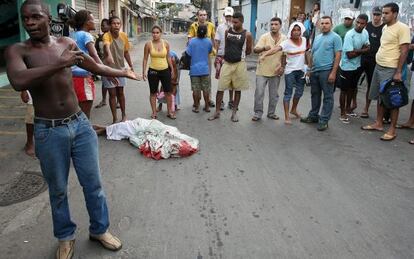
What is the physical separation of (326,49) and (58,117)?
16.1 feet

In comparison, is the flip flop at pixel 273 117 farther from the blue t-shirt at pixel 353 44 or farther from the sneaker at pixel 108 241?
the sneaker at pixel 108 241

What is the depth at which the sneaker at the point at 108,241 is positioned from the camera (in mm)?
2980

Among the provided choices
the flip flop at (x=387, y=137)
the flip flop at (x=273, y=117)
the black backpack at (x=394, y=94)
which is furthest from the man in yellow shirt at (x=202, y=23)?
the flip flop at (x=387, y=137)

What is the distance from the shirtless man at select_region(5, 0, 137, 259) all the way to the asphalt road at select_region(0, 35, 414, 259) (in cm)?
30

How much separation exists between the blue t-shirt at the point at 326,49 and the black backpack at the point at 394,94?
95 cm

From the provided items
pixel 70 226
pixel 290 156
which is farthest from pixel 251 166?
pixel 70 226

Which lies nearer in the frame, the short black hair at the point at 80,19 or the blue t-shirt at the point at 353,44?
the short black hair at the point at 80,19

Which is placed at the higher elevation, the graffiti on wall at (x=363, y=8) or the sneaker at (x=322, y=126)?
the graffiti on wall at (x=363, y=8)

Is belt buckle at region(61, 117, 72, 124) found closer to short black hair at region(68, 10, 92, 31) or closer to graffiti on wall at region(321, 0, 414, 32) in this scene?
short black hair at region(68, 10, 92, 31)

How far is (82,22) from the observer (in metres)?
5.39

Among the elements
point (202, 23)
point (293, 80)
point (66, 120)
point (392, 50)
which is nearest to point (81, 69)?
point (66, 120)

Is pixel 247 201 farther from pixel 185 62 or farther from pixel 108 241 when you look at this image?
pixel 185 62

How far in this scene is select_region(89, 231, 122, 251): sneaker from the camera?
298cm

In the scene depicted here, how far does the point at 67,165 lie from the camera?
274cm
